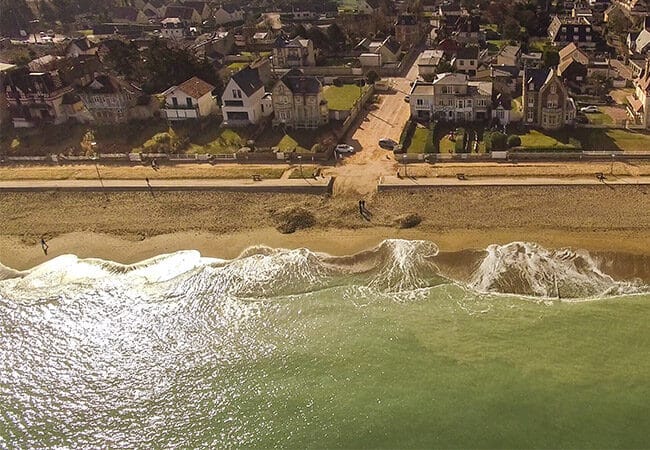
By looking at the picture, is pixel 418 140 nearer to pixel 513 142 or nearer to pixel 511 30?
pixel 513 142

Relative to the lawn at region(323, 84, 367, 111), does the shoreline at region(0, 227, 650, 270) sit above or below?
below

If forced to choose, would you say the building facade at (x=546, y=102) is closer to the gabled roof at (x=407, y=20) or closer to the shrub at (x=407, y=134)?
the shrub at (x=407, y=134)

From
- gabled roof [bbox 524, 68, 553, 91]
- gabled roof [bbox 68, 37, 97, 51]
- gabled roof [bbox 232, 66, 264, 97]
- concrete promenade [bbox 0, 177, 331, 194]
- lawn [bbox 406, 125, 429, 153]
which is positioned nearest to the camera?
concrete promenade [bbox 0, 177, 331, 194]

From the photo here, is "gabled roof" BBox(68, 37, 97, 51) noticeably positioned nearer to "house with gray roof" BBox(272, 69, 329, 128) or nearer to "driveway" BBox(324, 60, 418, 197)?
"house with gray roof" BBox(272, 69, 329, 128)

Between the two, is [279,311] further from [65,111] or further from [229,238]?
[65,111]

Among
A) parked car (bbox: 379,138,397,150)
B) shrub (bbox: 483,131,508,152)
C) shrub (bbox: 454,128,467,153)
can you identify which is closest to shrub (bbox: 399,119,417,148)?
parked car (bbox: 379,138,397,150)

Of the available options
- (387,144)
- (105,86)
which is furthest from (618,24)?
(105,86)
